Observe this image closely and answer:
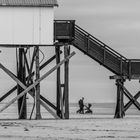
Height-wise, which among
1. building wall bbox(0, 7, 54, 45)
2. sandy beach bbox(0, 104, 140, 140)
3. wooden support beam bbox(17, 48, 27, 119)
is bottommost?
sandy beach bbox(0, 104, 140, 140)

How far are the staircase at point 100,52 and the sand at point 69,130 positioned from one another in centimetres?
489

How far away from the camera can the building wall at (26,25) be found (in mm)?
49938

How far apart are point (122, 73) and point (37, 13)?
22.8 ft

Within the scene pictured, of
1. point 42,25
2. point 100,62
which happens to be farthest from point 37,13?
point 100,62

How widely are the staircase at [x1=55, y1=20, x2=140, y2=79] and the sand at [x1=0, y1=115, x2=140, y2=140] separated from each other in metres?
4.89

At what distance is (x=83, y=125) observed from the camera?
46188 millimetres

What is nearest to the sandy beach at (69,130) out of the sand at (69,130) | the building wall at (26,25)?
the sand at (69,130)

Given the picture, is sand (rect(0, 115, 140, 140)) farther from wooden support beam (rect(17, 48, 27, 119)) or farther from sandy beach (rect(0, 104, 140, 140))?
wooden support beam (rect(17, 48, 27, 119))

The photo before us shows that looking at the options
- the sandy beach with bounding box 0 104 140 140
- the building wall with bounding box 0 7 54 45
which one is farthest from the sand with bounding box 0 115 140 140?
the building wall with bounding box 0 7 54 45

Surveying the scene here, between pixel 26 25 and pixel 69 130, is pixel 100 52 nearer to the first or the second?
pixel 26 25

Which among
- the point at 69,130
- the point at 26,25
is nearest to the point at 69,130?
the point at 69,130

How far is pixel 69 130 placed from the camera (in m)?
42.2

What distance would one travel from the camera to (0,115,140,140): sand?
38125 millimetres

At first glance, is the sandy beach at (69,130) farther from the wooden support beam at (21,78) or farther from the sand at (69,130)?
the wooden support beam at (21,78)
